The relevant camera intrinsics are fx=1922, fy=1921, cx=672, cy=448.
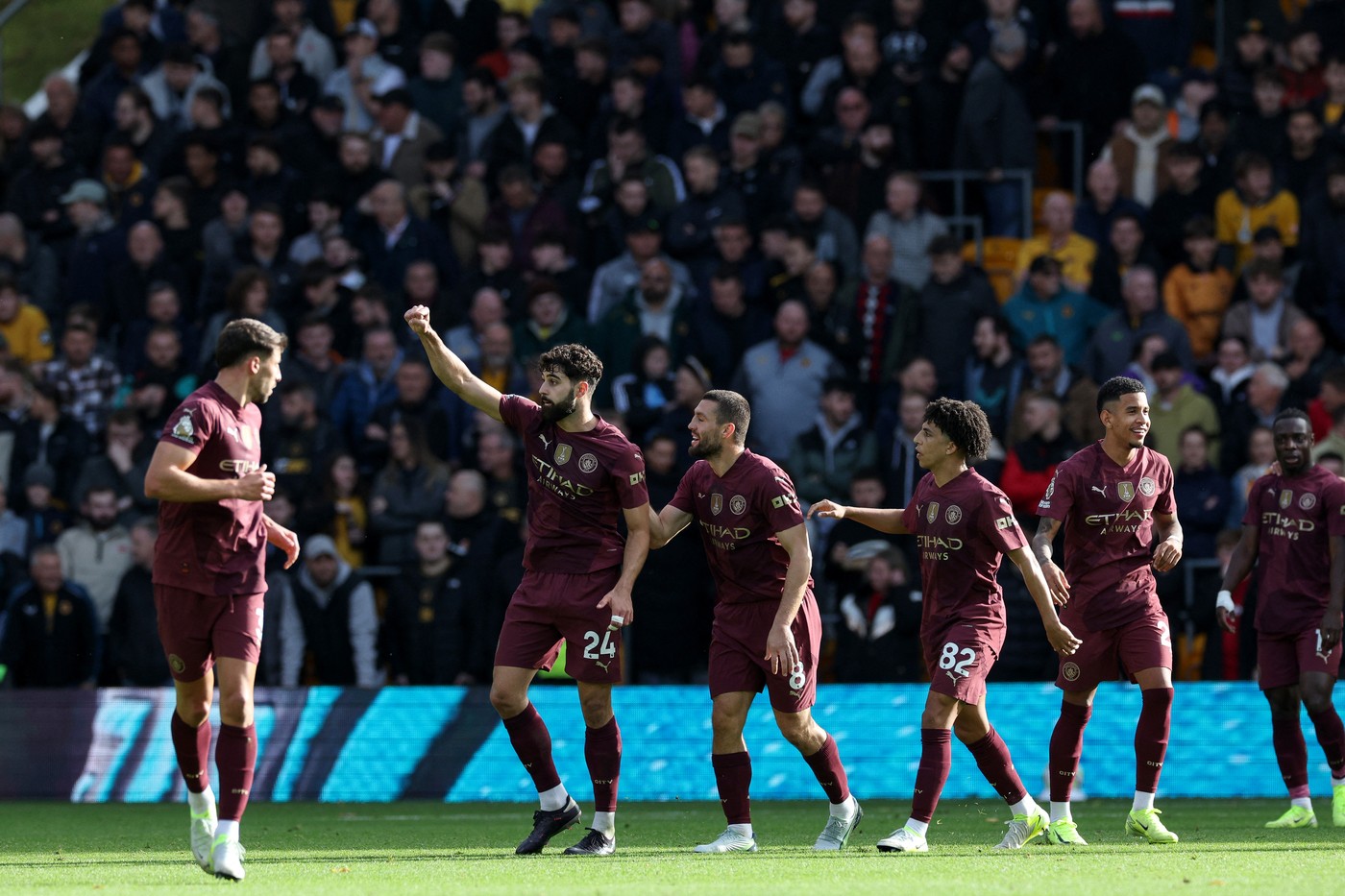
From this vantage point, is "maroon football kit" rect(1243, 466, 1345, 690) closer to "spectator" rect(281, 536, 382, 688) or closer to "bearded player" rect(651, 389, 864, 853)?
"bearded player" rect(651, 389, 864, 853)

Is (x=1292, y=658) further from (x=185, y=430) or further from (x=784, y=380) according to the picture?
(x=185, y=430)

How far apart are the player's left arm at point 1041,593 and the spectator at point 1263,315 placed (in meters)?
7.17

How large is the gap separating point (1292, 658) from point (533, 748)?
5.00 meters

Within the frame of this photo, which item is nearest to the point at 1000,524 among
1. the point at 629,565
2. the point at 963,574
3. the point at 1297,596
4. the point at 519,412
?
the point at 963,574

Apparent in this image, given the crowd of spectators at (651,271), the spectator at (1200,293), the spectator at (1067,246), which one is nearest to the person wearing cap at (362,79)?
A: the crowd of spectators at (651,271)

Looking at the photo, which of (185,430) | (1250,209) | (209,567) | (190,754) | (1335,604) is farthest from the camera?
(1250,209)

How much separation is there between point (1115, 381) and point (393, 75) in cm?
1151

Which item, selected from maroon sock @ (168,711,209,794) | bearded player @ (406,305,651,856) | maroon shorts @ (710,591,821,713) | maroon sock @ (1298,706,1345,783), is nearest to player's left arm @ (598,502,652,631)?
bearded player @ (406,305,651,856)

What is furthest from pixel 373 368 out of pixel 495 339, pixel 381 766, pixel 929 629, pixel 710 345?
pixel 929 629

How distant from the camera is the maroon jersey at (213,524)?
28.8 ft

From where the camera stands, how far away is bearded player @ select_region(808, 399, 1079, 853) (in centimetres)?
970

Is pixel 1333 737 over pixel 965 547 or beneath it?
beneath

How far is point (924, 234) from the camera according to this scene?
17516 mm

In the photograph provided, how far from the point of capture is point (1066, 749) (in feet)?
34.1
